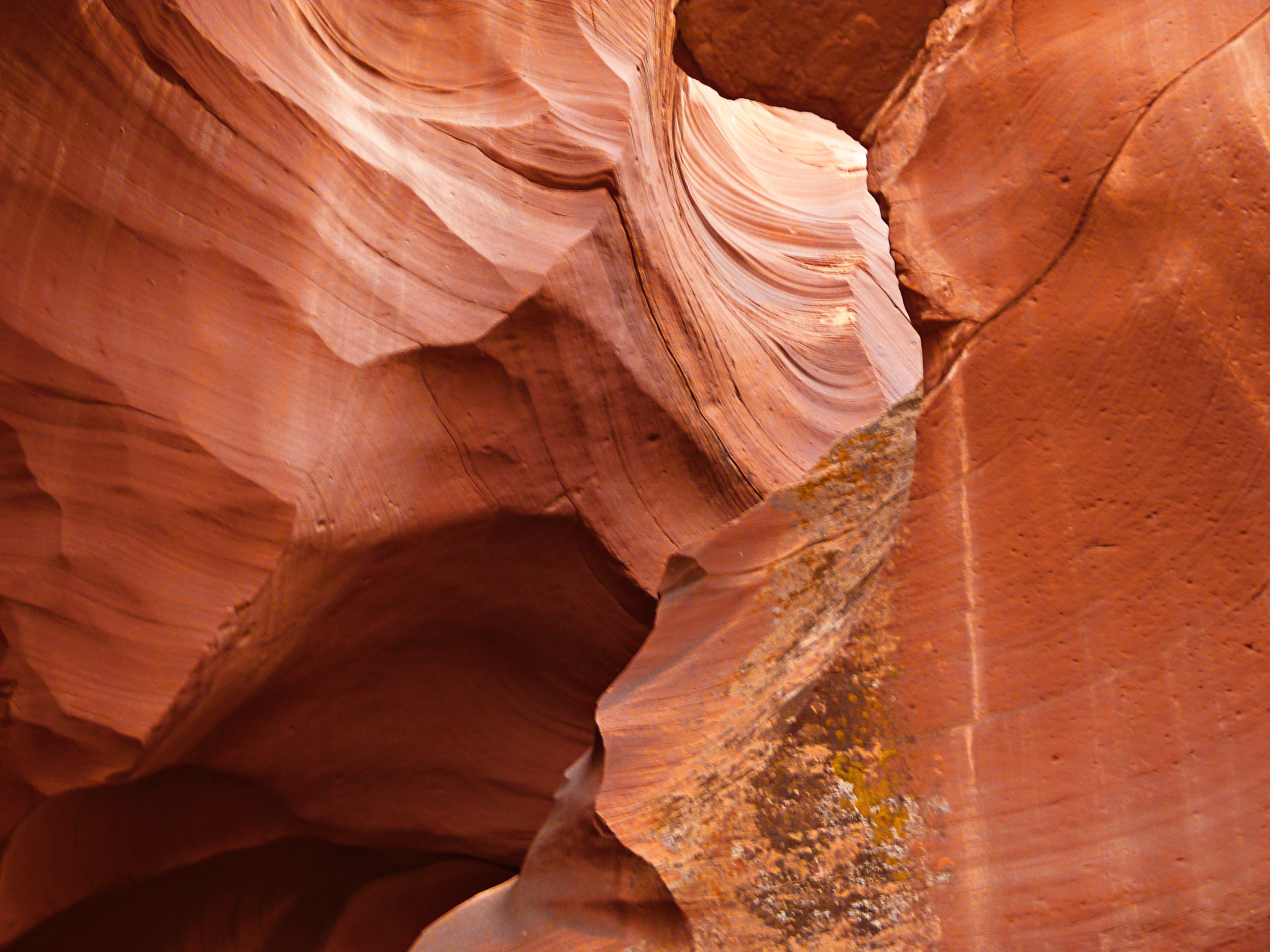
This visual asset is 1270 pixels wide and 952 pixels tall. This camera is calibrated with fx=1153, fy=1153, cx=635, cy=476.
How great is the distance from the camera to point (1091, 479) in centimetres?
211

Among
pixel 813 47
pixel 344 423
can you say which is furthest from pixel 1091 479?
pixel 344 423

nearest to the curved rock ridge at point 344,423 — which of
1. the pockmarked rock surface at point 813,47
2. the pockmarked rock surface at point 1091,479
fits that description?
the pockmarked rock surface at point 1091,479

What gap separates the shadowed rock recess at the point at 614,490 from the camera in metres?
2.04

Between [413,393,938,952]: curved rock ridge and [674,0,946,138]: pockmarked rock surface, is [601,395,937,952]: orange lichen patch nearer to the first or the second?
[413,393,938,952]: curved rock ridge

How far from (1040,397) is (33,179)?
242cm

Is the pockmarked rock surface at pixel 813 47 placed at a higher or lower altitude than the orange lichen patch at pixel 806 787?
higher

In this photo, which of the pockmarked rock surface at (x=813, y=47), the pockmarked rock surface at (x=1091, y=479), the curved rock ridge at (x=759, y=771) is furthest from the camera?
the pockmarked rock surface at (x=813, y=47)

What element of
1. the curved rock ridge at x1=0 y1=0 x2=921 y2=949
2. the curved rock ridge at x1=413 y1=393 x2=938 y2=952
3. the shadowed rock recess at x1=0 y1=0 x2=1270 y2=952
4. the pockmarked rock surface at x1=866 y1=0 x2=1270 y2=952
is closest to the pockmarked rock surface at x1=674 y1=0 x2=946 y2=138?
the shadowed rock recess at x1=0 y1=0 x2=1270 y2=952

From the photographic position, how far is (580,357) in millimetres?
3775

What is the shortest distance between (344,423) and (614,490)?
1.06 metres

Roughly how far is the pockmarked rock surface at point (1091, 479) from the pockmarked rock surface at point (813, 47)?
0.36ft

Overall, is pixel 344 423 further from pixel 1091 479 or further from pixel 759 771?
pixel 1091 479

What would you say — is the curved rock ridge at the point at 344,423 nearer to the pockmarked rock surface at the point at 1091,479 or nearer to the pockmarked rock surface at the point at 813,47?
the pockmarked rock surface at the point at 1091,479

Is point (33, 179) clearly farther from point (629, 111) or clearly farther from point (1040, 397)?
point (1040, 397)
